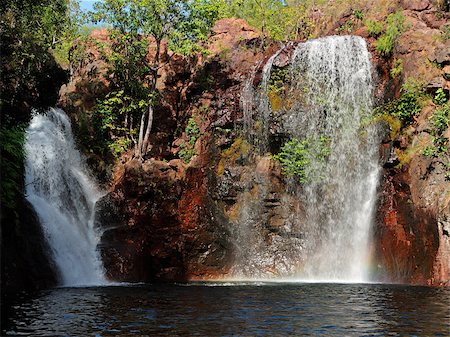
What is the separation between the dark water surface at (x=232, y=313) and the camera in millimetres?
10781

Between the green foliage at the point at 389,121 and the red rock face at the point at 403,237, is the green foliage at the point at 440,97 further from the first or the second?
the red rock face at the point at 403,237

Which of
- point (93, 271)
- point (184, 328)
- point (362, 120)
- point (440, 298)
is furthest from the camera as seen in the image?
point (362, 120)

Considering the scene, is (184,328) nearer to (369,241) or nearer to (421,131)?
(369,241)

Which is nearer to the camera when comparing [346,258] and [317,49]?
[346,258]

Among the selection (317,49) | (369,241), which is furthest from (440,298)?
(317,49)

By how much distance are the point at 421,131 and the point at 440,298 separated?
10985 millimetres

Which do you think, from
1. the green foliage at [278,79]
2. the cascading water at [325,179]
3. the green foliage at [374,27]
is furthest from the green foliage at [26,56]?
the green foliage at [374,27]

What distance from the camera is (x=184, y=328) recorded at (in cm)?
1095

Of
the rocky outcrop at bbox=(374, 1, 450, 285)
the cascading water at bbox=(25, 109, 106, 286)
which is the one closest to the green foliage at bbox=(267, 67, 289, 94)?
the rocky outcrop at bbox=(374, 1, 450, 285)

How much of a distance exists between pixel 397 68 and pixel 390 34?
259cm

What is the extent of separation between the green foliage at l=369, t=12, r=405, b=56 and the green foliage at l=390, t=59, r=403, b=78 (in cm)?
114

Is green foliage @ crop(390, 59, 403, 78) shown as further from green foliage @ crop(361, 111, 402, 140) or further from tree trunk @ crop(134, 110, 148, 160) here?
tree trunk @ crop(134, 110, 148, 160)

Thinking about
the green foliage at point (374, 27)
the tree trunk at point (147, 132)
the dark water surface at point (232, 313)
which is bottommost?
the dark water surface at point (232, 313)

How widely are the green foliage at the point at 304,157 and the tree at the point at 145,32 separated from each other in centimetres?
855
